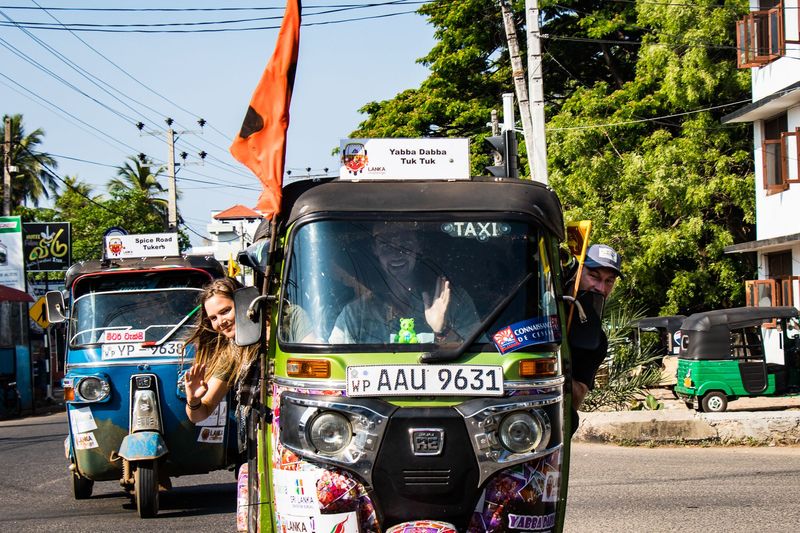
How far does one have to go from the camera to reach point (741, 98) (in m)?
29.2

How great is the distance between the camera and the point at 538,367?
5.32 metres

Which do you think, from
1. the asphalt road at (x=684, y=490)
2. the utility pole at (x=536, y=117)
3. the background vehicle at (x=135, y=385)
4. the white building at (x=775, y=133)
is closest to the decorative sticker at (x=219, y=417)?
the background vehicle at (x=135, y=385)

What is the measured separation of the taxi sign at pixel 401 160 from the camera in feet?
19.2

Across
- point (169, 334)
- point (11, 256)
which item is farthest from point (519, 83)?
point (11, 256)

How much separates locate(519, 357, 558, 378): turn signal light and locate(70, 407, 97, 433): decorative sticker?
18.7 ft

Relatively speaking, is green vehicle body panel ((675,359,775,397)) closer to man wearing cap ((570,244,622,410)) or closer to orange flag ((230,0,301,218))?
man wearing cap ((570,244,622,410))

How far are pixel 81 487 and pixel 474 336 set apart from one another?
270 inches

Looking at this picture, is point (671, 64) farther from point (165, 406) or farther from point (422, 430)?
point (422, 430)

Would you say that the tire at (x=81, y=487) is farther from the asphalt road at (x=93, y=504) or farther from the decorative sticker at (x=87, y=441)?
the decorative sticker at (x=87, y=441)

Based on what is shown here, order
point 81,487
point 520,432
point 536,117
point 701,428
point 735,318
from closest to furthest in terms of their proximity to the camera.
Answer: point 520,432
point 81,487
point 701,428
point 536,117
point 735,318

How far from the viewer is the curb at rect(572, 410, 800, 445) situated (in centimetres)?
1352

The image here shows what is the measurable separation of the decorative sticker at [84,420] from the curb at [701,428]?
22.5 ft

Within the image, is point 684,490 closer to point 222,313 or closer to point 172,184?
point 222,313

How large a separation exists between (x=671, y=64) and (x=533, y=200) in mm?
23390
